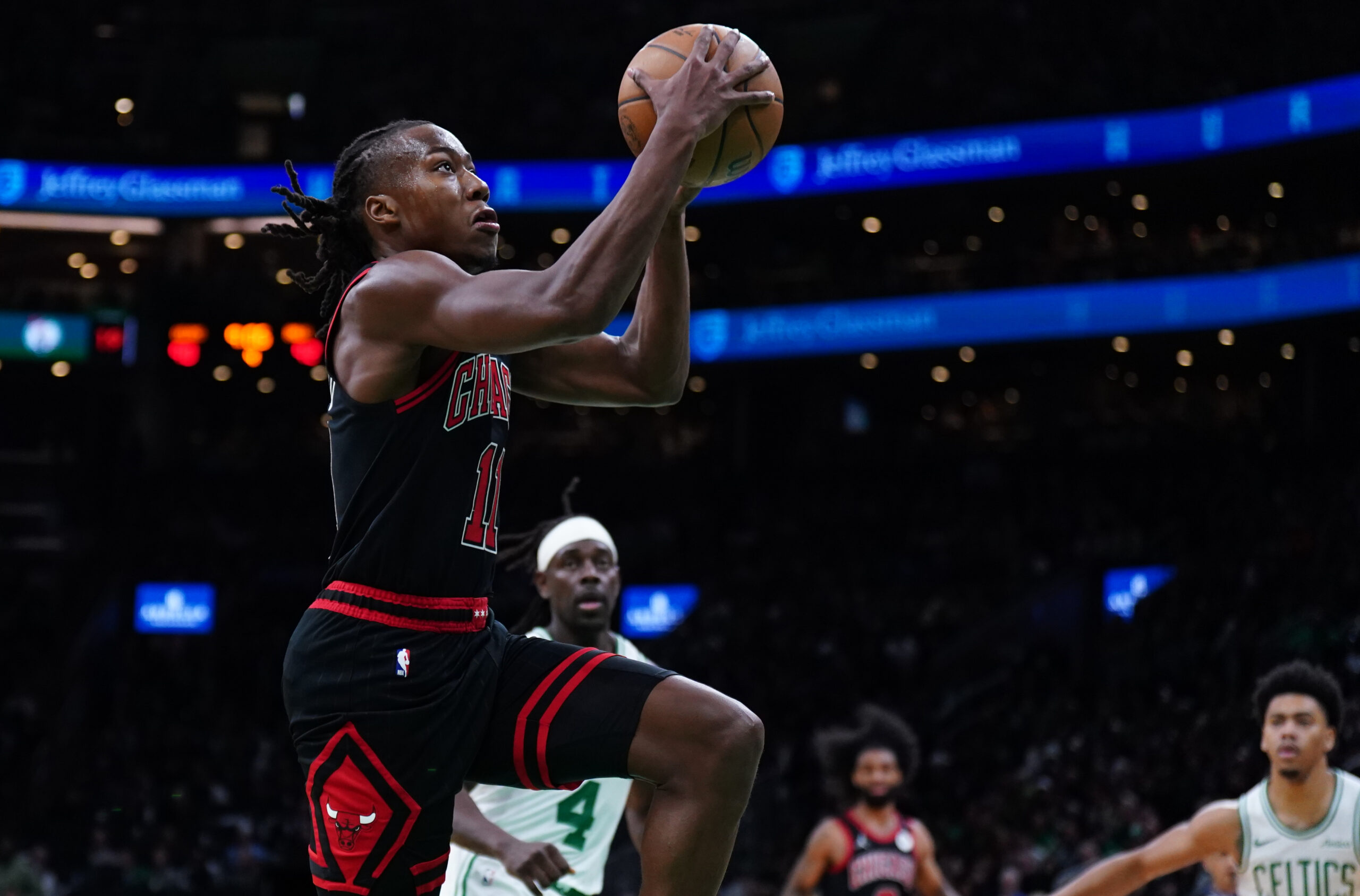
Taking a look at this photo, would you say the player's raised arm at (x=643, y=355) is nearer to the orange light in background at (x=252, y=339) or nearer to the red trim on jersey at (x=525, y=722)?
the red trim on jersey at (x=525, y=722)

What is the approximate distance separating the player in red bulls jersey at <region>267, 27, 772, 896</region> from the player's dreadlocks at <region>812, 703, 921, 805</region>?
505 cm

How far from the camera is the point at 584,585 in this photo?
6578mm

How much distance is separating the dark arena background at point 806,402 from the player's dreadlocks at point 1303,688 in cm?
813

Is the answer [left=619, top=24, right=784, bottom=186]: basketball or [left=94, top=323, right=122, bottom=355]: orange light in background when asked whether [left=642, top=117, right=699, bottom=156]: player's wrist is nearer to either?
[left=619, top=24, right=784, bottom=186]: basketball

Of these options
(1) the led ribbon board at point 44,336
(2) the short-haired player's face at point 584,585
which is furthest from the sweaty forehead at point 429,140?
(1) the led ribbon board at point 44,336

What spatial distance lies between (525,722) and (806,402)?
2588 centimetres

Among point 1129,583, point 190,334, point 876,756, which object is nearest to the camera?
point 876,756

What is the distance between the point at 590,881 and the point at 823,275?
23674 mm

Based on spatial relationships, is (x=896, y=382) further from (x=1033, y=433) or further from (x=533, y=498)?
(x=533, y=498)

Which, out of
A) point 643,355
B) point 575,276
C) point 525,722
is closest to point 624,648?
point 643,355

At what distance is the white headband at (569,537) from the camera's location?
22.1 feet

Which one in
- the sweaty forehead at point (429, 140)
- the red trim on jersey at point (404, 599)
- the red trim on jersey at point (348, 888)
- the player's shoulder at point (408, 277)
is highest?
the sweaty forehead at point (429, 140)

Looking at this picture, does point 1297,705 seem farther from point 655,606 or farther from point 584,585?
point 655,606

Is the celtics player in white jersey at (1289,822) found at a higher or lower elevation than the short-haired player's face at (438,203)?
lower
